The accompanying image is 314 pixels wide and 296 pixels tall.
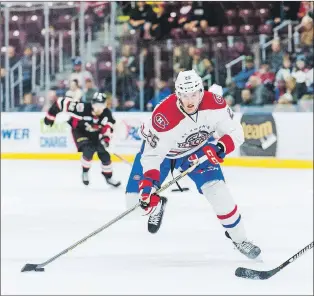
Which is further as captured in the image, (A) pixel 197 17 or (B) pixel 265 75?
(A) pixel 197 17

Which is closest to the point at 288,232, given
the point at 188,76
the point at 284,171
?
the point at 284,171

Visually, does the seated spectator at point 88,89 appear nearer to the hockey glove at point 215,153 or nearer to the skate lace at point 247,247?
the hockey glove at point 215,153

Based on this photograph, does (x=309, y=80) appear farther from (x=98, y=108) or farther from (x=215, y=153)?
(x=215, y=153)

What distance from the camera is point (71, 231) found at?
5.48 metres

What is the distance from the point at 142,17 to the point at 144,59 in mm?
230

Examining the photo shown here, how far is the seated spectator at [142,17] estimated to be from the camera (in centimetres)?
225

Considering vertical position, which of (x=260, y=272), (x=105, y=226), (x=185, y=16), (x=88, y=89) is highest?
(x=185, y=16)

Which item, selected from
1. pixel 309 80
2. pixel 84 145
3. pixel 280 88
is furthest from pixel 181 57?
pixel 84 145

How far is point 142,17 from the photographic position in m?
2.30

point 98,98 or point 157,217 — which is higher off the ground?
point 98,98

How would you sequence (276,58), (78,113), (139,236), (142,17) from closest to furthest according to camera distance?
(78,113)
(142,17)
(276,58)
(139,236)

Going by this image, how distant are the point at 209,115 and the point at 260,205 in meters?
6.32

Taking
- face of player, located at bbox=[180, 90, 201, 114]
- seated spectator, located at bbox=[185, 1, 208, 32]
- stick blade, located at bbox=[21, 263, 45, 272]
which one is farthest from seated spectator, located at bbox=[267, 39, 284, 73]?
stick blade, located at bbox=[21, 263, 45, 272]

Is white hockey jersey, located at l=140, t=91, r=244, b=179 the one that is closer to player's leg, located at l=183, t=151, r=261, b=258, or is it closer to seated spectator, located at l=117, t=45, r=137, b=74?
player's leg, located at l=183, t=151, r=261, b=258
